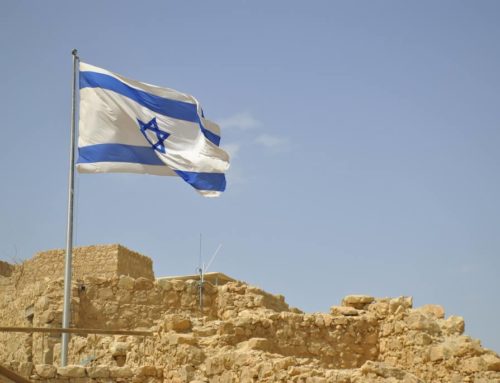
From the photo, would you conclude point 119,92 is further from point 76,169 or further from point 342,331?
point 342,331

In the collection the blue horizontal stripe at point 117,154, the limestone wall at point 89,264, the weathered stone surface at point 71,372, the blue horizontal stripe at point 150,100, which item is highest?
the blue horizontal stripe at point 150,100

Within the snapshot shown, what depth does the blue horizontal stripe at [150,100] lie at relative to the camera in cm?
1589

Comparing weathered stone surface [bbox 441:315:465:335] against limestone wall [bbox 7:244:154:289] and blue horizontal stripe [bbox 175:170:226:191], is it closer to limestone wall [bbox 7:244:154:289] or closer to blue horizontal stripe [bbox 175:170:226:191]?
blue horizontal stripe [bbox 175:170:226:191]

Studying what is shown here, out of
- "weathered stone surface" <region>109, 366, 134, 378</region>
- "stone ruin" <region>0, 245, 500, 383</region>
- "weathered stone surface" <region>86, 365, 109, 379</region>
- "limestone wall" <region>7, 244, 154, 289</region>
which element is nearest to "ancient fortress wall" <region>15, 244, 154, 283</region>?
"limestone wall" <region>7, 244, 154, 289</region>

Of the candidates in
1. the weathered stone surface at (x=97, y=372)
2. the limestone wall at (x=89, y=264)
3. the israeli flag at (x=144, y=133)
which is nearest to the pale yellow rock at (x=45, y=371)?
the weathered stone surface at (x=97, y=372)

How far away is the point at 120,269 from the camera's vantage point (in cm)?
2108

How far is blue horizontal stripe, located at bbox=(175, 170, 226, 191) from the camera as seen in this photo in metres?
16.5

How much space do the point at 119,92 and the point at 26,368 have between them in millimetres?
5509

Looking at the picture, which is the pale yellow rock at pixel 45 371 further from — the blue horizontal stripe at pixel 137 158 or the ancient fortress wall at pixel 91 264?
the ancient fortress wall at pixel 91 264

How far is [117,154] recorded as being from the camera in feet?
51.2

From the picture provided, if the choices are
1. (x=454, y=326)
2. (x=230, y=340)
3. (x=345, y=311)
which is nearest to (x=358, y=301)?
(x=345, y=311)

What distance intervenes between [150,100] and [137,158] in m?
1.27

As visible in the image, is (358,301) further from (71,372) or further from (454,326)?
(71,372)

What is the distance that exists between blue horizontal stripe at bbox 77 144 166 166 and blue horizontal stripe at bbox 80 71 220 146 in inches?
37.6
